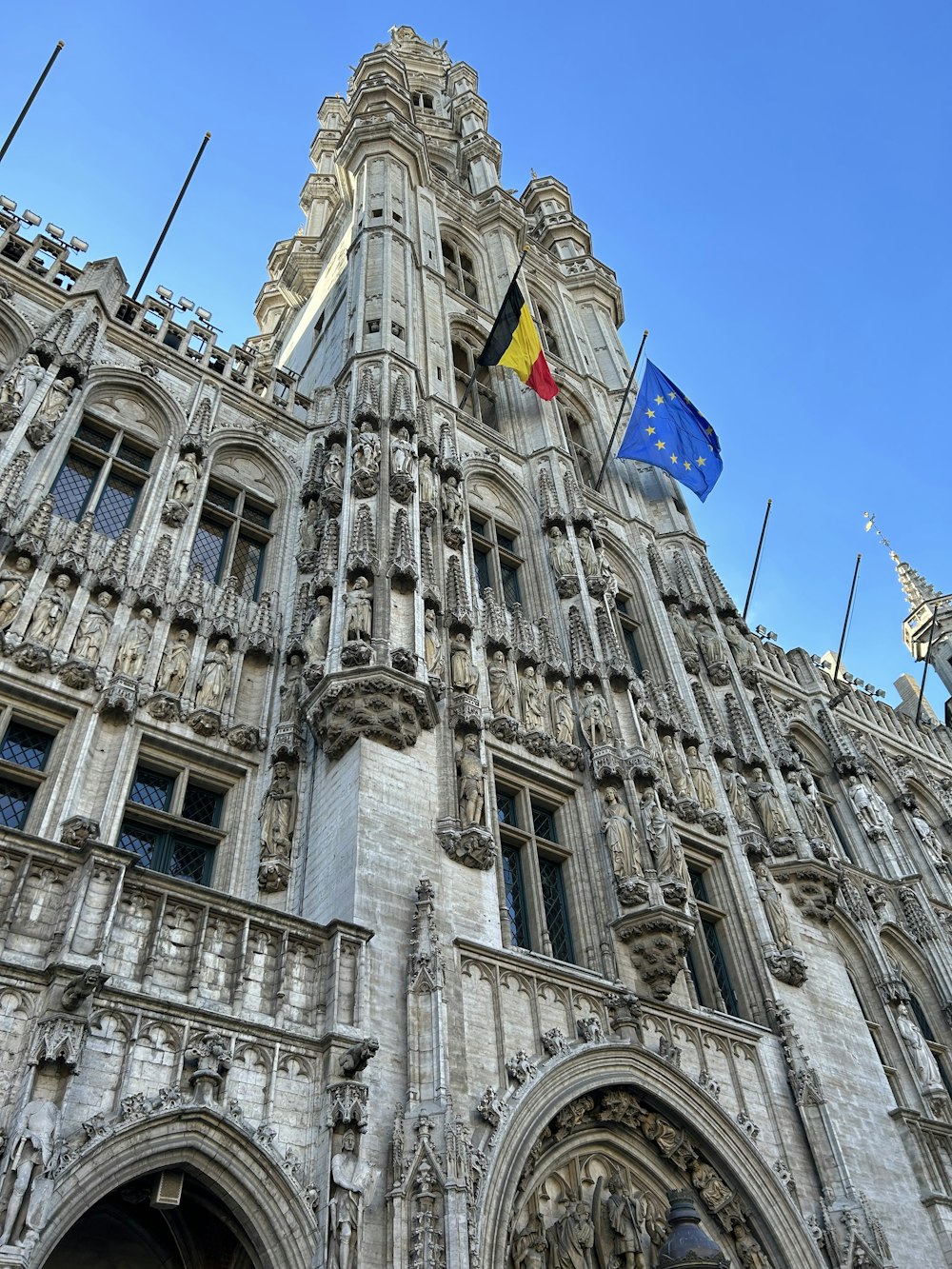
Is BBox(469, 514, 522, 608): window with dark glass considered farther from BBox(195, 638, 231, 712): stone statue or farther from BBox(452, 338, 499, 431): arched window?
BBox(195, 638, 231, 712): stone statue

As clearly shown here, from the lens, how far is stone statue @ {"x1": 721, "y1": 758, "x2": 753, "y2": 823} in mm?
19188

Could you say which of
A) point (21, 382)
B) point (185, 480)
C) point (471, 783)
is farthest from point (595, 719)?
point (21, 382)

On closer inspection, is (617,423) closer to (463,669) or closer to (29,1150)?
(463,669)

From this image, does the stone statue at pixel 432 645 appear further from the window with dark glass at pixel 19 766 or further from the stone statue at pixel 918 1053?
the stone statue at pixel 918 1053

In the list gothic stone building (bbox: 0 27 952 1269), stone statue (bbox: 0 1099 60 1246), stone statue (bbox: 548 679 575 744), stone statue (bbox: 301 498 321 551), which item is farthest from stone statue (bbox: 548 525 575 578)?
stone statue (bbox: 0 1099 60 1246)

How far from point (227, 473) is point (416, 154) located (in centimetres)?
1543

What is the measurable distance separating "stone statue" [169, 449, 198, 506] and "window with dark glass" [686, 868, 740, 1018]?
10916 mm

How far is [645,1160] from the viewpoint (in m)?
13.2

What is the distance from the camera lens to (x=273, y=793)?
14.3 metres

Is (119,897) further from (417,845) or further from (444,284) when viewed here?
(444,284)

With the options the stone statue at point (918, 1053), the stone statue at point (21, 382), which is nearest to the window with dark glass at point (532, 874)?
the stone statue at point (918, 1053)

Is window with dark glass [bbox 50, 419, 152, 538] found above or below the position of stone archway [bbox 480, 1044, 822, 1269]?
above

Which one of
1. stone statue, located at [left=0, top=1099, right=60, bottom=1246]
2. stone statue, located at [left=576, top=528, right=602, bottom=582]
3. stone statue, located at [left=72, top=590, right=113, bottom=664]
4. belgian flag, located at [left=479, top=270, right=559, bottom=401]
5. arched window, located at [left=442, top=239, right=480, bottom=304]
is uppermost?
arched window, located at [left=442, top=239, right=480, bottom=304]

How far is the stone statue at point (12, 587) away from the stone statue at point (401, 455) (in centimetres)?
651
